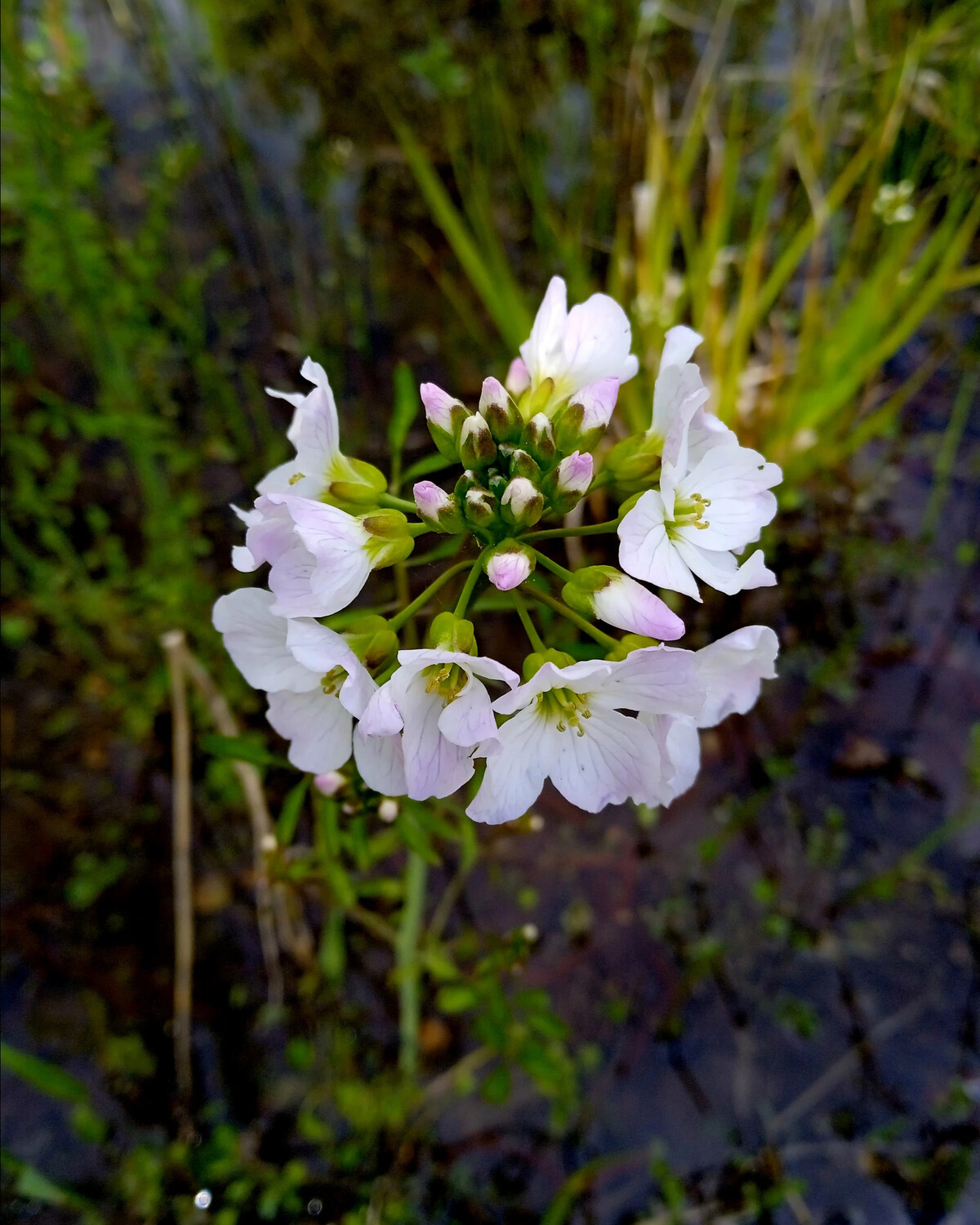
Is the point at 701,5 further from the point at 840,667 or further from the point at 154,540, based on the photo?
the point at 154,540

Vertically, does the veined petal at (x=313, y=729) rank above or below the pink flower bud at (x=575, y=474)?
below

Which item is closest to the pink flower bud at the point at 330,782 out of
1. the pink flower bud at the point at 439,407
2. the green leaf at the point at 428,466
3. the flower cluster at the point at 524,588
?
the flower cluster at the point at 524,588

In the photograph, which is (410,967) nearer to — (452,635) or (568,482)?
(452,635)

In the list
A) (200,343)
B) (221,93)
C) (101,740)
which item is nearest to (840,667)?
(101,740)

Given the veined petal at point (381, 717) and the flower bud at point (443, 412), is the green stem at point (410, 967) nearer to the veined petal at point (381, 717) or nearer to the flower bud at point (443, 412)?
the veined petal at point (381, 717)

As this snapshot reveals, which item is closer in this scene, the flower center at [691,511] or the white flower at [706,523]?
the white flower at [706,523]

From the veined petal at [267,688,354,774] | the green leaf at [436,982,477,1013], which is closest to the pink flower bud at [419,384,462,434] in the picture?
the veined petal at [267,688,354,774]

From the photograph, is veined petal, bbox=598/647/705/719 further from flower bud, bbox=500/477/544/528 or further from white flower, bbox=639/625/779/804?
flower bud, bbox=500/477/544/528

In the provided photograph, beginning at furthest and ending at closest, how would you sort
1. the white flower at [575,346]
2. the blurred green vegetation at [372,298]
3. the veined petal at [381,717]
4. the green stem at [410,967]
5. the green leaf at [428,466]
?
1. the blurred green vegetation at [372,298]
2. the green stem at [410,967]
3. the green leaf at [428,466]
4. the white flower at [575,346]
5. the veined petal at [381,717]
